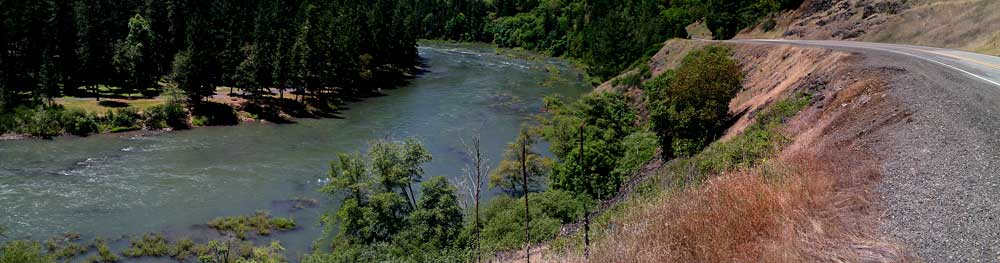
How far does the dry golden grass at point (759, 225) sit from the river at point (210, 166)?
23.1 meters

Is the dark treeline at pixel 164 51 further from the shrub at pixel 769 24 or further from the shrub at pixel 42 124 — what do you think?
the shrub at pixel 769 24

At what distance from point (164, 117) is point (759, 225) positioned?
56824 mm

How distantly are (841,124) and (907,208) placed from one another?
9590 millimetres

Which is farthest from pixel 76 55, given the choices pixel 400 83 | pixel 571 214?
pixel 571 214

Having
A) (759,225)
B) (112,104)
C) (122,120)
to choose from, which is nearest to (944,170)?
(759,225)

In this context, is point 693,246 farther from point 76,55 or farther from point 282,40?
point 76,55

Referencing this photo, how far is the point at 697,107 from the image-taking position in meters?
33.3

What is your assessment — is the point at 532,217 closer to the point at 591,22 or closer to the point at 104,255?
the point at 104,255

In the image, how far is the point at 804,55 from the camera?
37.5 m

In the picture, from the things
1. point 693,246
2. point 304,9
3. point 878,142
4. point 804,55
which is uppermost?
point 304,9

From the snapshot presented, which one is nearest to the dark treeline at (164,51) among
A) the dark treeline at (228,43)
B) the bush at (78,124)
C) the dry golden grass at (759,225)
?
the dark treeline at (228,43)

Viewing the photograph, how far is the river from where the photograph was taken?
3253cm

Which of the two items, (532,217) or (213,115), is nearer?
(532,217)

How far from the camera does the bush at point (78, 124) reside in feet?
163
